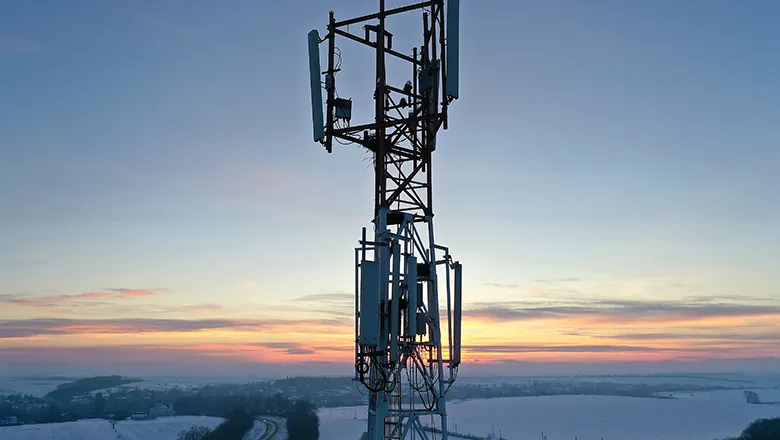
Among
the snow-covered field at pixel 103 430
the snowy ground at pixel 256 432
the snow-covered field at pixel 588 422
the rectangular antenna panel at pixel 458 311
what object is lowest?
the snow-covered field at pixel 588 422

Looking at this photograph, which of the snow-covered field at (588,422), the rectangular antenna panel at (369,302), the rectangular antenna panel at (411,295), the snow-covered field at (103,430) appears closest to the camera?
the rectangular antenna panel at (369,302)

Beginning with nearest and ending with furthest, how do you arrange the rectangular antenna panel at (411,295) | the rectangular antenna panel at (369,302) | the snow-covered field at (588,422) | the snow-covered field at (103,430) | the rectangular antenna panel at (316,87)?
the rectangular antenna panel at (369,302) → the rectangular antenna panel at (411,295) → the rectangular antenna panel at (316,87) → the snow-covered field at (103,430) → the snow-covered field at (588,422)

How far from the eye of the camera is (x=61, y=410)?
151625mm

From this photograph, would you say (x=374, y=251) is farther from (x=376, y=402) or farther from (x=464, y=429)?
(x=464, y=429)

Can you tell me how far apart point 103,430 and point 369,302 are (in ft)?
355

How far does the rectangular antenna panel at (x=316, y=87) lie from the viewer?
13195mm

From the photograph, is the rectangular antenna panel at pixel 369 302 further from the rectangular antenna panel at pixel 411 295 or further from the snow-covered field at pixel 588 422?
the snow-covered field at pixel 588 422

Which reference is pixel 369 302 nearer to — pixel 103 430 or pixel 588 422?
pixel 103 430

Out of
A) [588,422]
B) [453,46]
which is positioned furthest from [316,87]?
[588,422]

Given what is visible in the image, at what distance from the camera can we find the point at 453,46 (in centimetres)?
1269

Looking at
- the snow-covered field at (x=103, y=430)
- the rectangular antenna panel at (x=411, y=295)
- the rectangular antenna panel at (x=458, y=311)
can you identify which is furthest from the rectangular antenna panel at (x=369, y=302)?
the snow-covered field at (x=103, y=430)

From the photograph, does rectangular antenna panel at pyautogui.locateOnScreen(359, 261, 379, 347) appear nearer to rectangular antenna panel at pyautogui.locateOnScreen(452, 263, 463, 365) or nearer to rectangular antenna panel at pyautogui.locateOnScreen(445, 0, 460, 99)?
rectangular antenna panel at pyautogui.locateOnScreen(452, 263, 463, 365)

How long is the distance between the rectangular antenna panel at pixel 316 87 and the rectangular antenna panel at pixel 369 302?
3231mm

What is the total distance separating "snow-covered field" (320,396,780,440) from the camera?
117 metres
